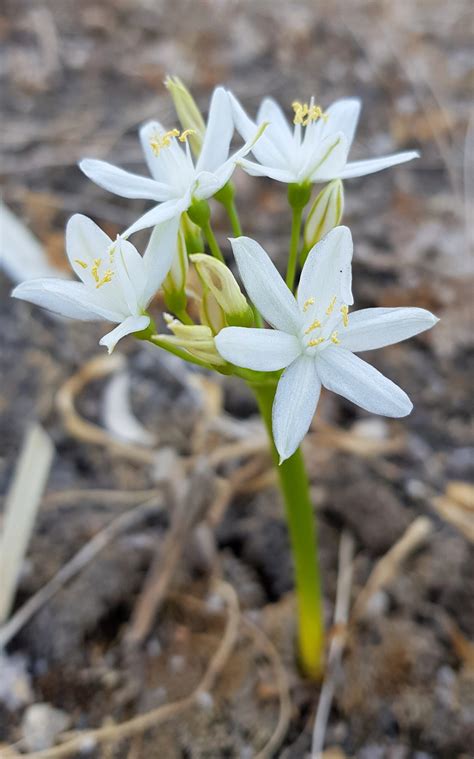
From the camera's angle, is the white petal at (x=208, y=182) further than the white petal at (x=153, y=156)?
No

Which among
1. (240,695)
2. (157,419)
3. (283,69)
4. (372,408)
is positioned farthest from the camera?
(283,69)

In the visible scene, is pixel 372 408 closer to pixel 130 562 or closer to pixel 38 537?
pixel 130 562

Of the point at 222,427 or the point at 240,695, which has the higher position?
the point at 222,427

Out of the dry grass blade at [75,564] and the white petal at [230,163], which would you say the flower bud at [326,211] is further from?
the dry grass blade at [75,564]

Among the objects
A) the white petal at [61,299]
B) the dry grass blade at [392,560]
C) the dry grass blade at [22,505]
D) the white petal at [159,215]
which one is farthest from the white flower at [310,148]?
the dry grass blade at [22,505]

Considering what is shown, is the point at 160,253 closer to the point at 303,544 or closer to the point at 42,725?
the point at 303,544

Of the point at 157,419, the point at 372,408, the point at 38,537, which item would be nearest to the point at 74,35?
the point at 157,419

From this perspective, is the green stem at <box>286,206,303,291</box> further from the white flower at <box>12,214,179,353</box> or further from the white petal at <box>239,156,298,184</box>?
the white flower at <box>12,214,179,353</box>
